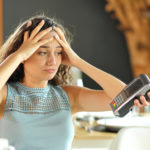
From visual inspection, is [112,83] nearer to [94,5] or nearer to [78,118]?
[78,118]

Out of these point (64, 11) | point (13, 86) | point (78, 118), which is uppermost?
point (64, 11)

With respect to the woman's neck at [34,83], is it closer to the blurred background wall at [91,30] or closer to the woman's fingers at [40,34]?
the woman's fingers at [40,34]

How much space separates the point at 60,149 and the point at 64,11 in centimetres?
319

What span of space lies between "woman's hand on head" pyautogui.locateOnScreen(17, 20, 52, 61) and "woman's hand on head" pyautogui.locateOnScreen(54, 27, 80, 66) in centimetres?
5

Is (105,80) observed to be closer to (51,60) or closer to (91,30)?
(51,60)

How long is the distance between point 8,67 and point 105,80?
425 millimetres

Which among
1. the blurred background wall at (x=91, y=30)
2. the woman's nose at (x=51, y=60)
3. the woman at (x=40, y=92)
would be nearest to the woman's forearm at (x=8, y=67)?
the woman at (x=40, y=92)

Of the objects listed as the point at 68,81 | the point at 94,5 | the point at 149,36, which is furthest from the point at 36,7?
the point at 68,81

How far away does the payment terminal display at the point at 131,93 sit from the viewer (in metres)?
1.12

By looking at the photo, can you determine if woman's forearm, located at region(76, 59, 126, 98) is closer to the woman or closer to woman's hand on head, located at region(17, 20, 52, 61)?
the woman

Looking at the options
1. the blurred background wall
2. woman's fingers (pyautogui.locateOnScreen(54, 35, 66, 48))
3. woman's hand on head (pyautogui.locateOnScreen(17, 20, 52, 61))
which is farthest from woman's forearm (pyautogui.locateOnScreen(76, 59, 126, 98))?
the blurred background wall

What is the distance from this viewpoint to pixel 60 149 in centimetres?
131

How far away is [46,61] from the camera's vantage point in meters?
1.33

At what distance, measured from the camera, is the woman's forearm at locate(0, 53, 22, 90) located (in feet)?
4.17
